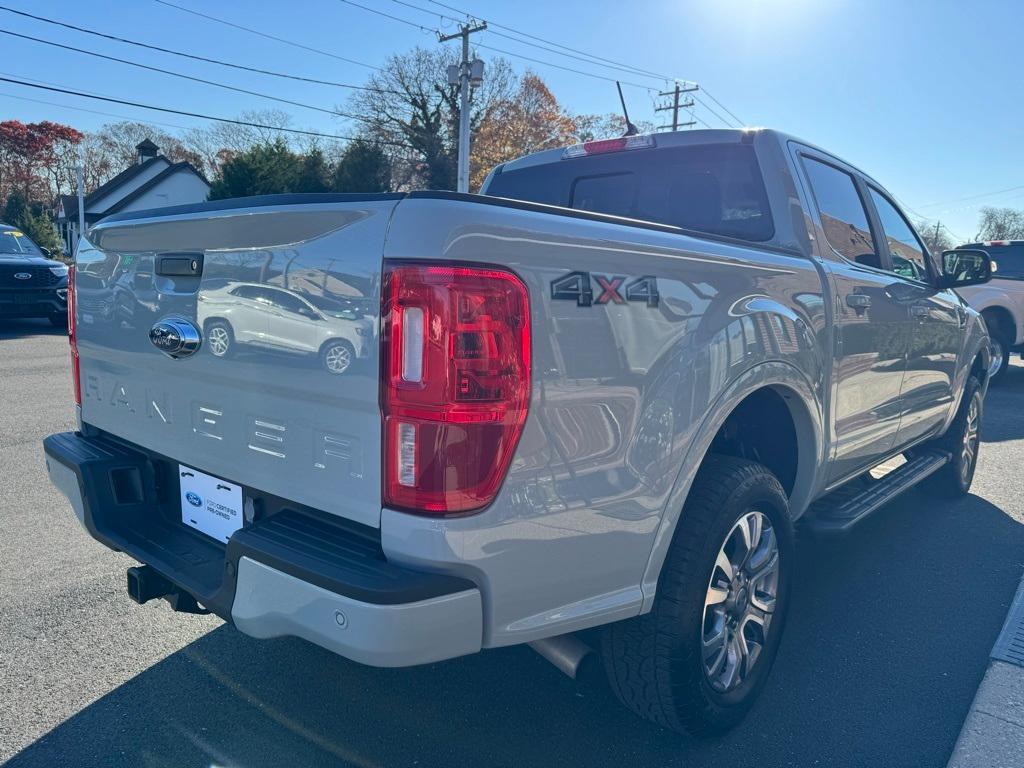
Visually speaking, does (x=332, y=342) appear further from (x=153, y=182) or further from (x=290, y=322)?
(x=153, y=182)

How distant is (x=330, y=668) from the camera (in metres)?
2.76

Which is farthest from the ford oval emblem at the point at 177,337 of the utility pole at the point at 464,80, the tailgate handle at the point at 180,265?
the utility pole at the point at 464,80

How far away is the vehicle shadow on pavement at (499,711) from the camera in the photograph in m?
2.31

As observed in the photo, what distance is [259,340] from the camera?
1974 millimetres

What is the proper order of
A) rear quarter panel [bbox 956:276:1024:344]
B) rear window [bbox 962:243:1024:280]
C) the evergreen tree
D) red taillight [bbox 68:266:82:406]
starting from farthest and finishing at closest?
the evergreen tree → rear window [bbox 962:243:1024:280] → rear quarter panel [bbox 956:276:1024:344] → red taillight [bbox 68:266:82:406]

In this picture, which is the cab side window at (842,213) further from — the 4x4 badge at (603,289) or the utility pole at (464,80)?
the utility pole at (464,80)

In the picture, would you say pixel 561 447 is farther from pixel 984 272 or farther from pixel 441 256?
pixel 984 272

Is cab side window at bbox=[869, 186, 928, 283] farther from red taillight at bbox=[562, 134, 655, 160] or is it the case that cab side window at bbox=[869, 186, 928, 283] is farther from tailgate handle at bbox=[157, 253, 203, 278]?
tailgate handle at bbox=[157, 253, 203, 278]

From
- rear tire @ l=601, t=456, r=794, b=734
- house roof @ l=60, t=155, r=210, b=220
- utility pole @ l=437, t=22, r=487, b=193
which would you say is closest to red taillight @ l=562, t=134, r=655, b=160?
rear tire @ l=601, t=456, r=794, b=734

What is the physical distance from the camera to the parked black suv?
11.9 meters

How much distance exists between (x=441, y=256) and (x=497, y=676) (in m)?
1.76

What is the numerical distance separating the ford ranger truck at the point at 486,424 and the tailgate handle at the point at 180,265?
1 centimetres

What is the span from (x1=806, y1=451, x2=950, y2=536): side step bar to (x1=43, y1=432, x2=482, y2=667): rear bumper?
2033 millimetres

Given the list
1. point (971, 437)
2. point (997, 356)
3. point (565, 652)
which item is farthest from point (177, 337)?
point (997, 356)
